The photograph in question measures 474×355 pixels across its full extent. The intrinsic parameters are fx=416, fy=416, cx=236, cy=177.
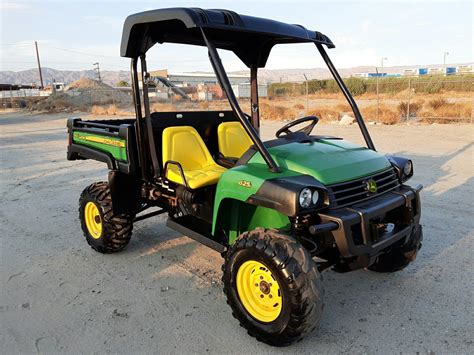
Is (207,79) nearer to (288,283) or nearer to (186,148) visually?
(186,148)

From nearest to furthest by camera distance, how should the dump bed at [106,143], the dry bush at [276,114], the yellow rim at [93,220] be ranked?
1. the dump bed at [106,143]
2. the yellow rim at [93,220]
3. the dry bush at [276,114]

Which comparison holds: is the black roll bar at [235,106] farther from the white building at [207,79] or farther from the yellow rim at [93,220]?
the yellow rim at [93,220]

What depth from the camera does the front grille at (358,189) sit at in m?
2.72

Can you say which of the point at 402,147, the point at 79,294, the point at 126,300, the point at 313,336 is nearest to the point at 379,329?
the point at 313,336

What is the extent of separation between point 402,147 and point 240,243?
7.93m

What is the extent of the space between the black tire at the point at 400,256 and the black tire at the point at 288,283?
1.01 meters

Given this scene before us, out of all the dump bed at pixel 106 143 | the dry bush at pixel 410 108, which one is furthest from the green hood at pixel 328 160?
the dry bush at pixel 410 108

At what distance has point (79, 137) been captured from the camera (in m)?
4.60

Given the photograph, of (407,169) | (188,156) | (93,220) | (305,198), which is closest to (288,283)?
(305,198)

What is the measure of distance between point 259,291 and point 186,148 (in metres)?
1.70

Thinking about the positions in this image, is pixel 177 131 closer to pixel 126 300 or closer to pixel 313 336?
pixel 126 300

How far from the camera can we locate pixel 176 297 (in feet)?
11.0

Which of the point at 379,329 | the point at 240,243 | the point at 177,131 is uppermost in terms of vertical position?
the point at 177,131

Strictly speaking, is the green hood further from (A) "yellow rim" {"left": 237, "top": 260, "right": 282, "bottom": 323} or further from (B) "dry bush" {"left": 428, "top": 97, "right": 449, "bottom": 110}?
(B) "dry bush" {"left": 428, "top": 97, "right": 449, "bottom": 110}
